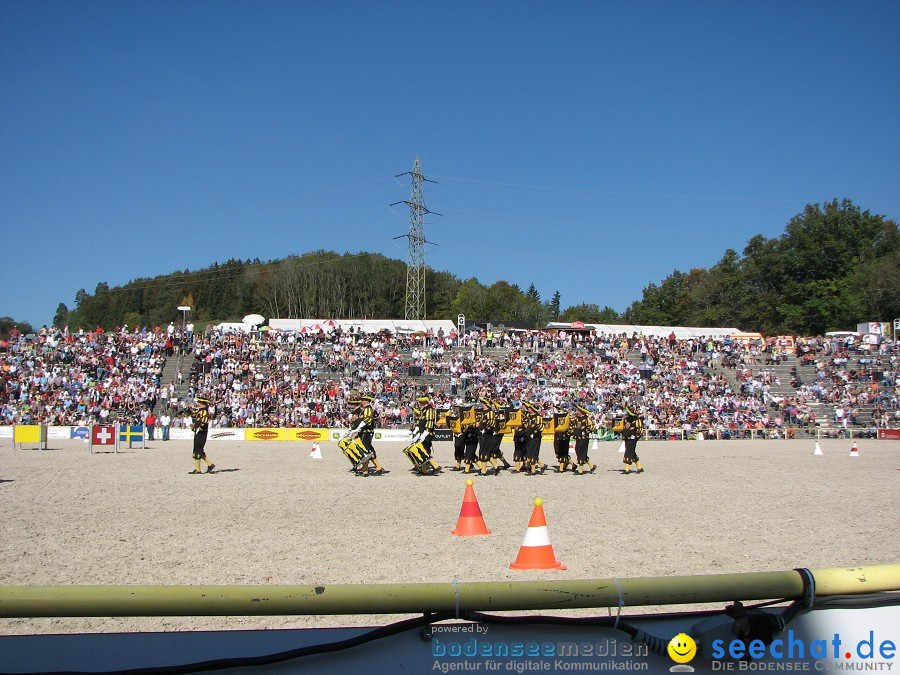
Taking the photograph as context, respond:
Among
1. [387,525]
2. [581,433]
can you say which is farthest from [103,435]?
[387,525]

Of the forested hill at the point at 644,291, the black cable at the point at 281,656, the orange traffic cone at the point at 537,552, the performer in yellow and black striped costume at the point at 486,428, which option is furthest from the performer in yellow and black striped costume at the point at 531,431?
the forested hill at the point at 644,291

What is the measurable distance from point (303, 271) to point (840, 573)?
4196 inches

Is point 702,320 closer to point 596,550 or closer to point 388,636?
point 596,550

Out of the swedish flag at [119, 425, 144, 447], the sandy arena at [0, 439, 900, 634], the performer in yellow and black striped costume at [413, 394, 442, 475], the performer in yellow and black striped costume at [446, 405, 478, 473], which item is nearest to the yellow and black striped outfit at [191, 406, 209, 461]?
the sandy arena at [0, 439, 900, 634]

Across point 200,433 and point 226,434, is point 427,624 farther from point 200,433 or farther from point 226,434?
point 226,434

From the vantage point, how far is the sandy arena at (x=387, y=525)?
23.8 feet

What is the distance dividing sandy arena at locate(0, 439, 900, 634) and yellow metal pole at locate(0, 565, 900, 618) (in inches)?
115

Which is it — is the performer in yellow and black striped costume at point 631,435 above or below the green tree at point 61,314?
below

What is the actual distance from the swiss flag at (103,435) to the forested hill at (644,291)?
64.4m

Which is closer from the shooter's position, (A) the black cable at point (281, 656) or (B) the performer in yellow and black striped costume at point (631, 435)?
(A) the black cable at point (281, 656)

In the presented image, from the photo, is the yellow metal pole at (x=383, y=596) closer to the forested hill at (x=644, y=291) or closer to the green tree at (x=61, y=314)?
the forested hill at (x=644, y=291)

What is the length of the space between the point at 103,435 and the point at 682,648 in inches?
984

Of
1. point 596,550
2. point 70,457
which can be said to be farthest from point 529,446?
point 70,457

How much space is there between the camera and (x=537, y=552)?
748cm
